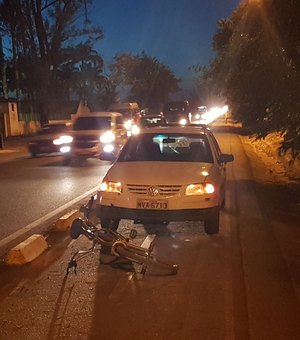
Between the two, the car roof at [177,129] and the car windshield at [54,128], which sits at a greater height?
the car roof at [177,129]

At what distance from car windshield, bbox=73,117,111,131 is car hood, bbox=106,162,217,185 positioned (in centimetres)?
1408

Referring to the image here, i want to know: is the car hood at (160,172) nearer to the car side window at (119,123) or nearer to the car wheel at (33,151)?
the car side window at (119,123)

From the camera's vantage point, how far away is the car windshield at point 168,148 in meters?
9.69

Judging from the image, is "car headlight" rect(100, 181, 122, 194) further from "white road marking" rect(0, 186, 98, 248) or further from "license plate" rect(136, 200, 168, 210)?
"white road marking" rect(0, 186, 98, 248)

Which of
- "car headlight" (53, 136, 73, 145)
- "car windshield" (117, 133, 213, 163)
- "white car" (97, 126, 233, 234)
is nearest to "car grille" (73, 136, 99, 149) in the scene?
"car headlight" (53, 136, 73, 145)

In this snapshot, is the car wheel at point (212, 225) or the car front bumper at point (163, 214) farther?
the car wheel at point (212, 225)

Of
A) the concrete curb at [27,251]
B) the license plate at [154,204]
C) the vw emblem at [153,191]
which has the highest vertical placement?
the vw emblem at [153,191]

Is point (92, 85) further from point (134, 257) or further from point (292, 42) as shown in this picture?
point (134, 257)

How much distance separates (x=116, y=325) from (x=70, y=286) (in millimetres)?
1370

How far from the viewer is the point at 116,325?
5.29m

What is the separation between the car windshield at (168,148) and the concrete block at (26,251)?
6.98ft

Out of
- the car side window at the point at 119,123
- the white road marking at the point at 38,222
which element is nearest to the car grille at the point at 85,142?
the car side window at the point at 119,123

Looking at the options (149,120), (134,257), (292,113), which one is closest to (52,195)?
(292,113)

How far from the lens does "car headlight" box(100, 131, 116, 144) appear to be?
73.5 ft
